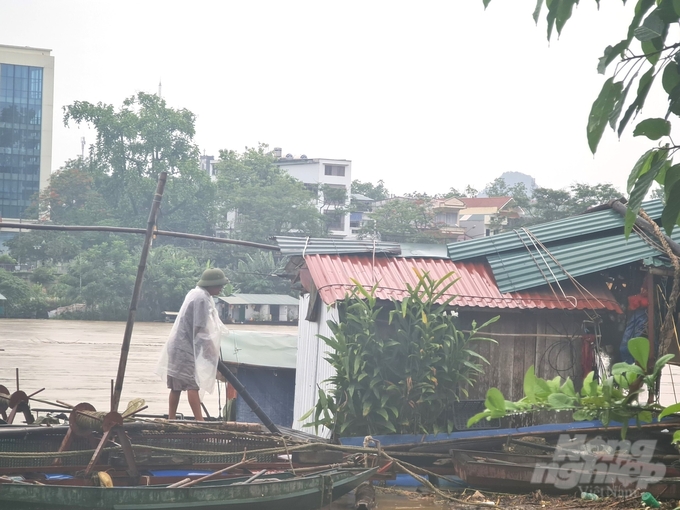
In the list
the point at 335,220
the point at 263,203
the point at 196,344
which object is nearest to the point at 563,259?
the point at 196,344

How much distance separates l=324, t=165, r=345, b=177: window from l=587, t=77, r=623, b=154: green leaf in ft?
201

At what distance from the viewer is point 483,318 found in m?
8.10

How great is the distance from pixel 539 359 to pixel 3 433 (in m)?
5.36

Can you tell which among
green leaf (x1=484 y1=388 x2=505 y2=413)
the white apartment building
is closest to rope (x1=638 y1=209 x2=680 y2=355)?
green leaf (x1=484 y1=388 x2=505 y2=413)

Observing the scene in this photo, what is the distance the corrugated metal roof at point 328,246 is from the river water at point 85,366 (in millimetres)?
1922

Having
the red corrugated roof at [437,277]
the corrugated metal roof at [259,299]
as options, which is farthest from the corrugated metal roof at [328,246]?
the corrugated metal roof at [259,299]

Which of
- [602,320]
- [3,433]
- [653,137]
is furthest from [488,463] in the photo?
[653,137]

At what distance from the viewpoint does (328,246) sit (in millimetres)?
8945

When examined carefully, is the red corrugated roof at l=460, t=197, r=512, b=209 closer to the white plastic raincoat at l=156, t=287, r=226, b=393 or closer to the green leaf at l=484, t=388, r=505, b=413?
the white plastic raincoat at l=156, t=287, r=226, b=393

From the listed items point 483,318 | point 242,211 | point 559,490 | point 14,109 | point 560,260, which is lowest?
point 559,490

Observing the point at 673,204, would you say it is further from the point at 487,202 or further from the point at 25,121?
the point at 25,121

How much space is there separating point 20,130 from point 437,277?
6275 centimetres

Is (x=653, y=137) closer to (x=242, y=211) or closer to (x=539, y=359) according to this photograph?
(x=539, y=359)

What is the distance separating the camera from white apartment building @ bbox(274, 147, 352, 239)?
57.9 metres
